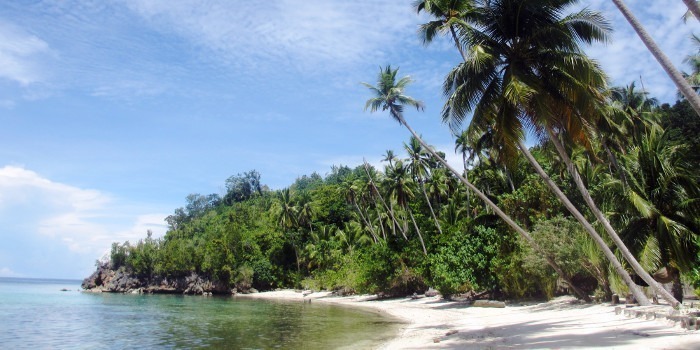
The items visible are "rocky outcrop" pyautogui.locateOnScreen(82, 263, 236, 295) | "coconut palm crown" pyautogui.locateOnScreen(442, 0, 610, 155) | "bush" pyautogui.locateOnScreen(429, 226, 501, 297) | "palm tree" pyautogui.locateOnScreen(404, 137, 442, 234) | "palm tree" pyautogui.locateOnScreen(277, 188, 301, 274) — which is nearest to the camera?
"coconut palm crown" pyautogui.locateOnScreen(442, 0, 610, 155)

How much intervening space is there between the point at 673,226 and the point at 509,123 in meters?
5.86

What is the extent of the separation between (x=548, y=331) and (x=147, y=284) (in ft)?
240

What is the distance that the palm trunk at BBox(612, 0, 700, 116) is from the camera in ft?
29.2

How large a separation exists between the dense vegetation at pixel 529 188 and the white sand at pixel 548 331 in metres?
1.63

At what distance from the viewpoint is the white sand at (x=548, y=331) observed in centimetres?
1079

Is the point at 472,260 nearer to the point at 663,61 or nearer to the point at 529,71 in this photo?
the point at 529,71

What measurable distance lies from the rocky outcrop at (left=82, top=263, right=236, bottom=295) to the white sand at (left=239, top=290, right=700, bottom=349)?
4701cm

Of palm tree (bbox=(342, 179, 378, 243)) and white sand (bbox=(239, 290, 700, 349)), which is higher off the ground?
palm tree (bbox=(342, 179, 378, 243))

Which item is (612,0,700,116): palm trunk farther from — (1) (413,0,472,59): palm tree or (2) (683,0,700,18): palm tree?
(1) (413,0,472,59): palm tree

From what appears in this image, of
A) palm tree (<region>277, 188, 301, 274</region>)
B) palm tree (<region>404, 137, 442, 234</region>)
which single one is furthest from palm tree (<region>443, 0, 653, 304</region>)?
palm tree (<region>277, 188, 301, 274</region>)

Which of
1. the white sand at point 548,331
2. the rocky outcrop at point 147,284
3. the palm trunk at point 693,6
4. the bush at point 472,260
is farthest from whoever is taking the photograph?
the rocky outcrop at point 147,284

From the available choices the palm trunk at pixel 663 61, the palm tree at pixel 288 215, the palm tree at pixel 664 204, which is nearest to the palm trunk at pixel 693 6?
the palm trunk at pixel 663 61

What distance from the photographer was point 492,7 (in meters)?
15.9

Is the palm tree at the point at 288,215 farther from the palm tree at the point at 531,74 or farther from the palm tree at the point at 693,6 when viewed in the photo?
the palm tree at the point at 693,6
